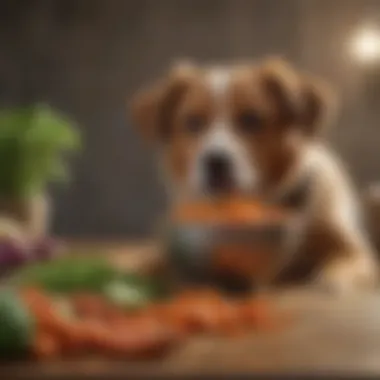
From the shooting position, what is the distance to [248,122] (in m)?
1.07

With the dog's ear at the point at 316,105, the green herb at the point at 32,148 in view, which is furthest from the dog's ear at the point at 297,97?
the green herb at the point at 32,148

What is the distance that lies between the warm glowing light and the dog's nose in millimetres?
225

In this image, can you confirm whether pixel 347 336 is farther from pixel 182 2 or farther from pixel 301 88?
pixel 182 2

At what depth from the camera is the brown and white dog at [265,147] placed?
3.48ft

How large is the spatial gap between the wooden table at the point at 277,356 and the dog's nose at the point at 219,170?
0.24 m

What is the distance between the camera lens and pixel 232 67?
3.68 feet

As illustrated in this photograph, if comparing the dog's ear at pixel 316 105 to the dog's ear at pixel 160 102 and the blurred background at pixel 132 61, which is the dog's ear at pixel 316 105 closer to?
the blurred background at pixel 132 61

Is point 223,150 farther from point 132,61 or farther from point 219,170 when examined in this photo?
point 132,61

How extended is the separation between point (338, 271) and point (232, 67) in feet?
0.86

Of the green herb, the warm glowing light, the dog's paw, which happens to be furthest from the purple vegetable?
the warm glowing light

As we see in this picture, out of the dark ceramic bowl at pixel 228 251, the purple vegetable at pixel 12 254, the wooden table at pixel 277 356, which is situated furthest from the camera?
the purple vegetable at pixel 12 254

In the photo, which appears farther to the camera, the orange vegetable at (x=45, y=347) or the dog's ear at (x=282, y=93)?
the dog's ear at (x=282, y=93)

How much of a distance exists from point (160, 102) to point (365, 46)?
0.84ft

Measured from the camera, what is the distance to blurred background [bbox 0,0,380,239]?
3.70 feet
